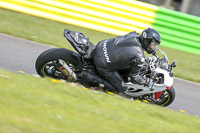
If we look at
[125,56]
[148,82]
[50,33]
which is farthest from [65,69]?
[50,33]

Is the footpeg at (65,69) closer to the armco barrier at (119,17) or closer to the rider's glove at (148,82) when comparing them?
the rider's glove at (148,82)

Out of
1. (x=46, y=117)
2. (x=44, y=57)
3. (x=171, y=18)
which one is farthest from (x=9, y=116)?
(x=171, y=18)

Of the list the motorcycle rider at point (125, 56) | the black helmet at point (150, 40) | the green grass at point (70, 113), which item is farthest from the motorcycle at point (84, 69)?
the green grass at point (70, 113)

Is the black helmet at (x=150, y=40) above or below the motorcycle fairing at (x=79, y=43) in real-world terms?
above

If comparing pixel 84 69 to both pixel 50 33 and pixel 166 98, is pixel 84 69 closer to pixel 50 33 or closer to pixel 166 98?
pixel 166 98

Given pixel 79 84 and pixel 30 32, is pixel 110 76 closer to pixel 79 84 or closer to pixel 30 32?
pixel 79 84

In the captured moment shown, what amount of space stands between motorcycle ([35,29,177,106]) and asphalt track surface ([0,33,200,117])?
34.1 inches

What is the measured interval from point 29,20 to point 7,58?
3.87 m

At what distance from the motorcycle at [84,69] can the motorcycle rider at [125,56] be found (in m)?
0.15

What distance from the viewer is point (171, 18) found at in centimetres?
1158

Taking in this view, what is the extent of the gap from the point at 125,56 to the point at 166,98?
4.68 feet

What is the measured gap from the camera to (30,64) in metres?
7.19

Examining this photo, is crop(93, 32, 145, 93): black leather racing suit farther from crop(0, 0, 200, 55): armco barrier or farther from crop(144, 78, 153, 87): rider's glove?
crop(0, 0, 200, 55): armco barrier

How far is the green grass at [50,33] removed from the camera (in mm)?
9125
